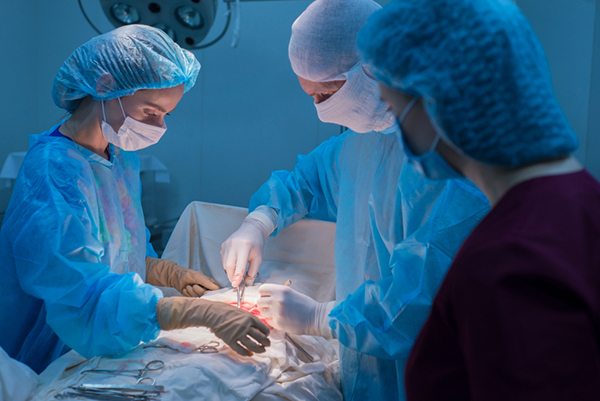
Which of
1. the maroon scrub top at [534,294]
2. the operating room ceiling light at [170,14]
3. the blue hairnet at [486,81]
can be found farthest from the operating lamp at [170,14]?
the maroon scrub top at [534,294]

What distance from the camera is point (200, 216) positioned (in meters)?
2.26

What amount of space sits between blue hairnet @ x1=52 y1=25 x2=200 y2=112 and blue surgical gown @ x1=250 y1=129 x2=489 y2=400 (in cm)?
75

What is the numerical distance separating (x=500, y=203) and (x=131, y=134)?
4.38 feet

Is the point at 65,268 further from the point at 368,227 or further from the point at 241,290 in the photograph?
the point at 368,227

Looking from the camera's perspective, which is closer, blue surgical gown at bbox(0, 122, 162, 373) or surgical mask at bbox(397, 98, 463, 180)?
surgical mask at bbox(397, 98, 463, 180)

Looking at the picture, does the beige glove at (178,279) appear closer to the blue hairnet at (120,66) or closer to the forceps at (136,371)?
the forceps at (136,371)

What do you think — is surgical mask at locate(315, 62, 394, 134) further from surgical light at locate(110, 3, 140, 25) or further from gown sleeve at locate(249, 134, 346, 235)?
surgical light at locate(110, 3, 140, 25)

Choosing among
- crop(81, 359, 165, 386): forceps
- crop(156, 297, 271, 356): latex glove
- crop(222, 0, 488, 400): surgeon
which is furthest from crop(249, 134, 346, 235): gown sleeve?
crop(81, 359, 165, 386): forceps

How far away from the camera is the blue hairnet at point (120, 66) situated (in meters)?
1.49

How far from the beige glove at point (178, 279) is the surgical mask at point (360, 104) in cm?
100

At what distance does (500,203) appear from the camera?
27.2 inches

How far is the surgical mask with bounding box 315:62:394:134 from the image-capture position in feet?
4.34

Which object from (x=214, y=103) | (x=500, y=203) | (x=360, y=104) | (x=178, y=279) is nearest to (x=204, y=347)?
(x=178, y=279)

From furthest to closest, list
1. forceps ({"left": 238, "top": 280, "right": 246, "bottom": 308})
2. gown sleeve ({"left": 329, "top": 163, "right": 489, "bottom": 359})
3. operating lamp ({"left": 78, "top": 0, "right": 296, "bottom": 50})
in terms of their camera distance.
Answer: operating lamp ({"left": 78, "top": 0, "right": 296, "bottom": 50}) < forceps ({"left": 238, "top": 280, "right": 246, "bottom": 308}) < gown sleeve ({"left": 329, "top": 163, "right": 489, "bottom": 359})
